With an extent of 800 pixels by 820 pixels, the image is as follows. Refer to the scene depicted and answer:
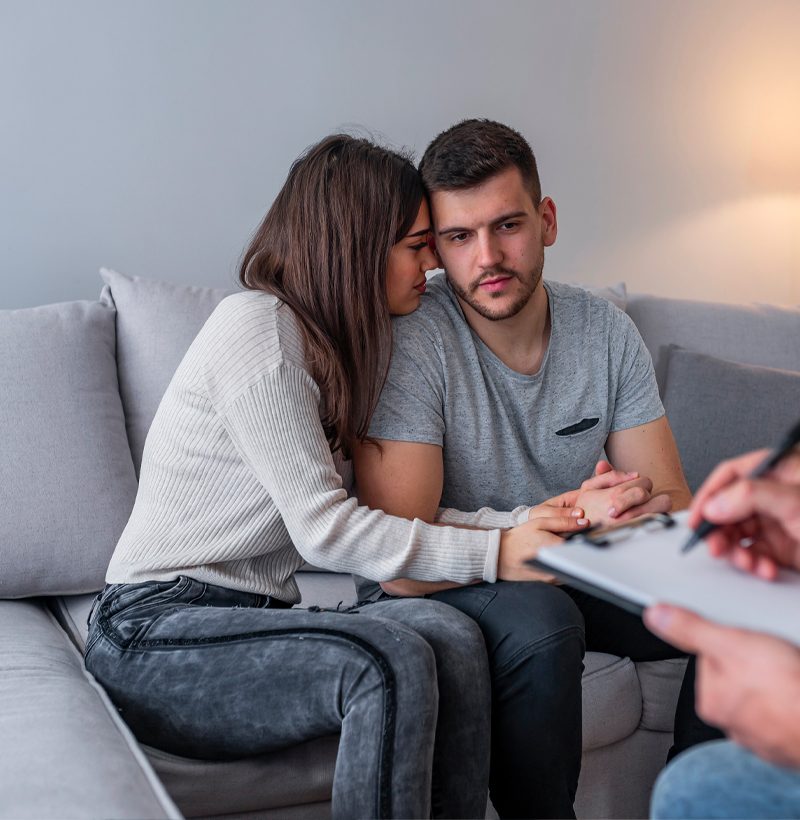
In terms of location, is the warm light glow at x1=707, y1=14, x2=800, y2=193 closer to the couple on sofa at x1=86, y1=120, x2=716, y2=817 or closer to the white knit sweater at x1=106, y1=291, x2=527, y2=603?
the couple on sofa at x1=86, y1=120, x2=716, y2=817

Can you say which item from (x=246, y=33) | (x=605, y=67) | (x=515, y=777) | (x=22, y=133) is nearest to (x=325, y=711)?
(x=515, y=777)

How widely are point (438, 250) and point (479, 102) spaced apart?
3.49 feet

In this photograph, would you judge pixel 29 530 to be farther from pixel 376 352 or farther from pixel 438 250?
pixel 438 250

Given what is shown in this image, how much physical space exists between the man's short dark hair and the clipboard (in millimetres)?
897

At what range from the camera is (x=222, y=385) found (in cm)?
135

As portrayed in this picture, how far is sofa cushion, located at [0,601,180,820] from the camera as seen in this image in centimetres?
102

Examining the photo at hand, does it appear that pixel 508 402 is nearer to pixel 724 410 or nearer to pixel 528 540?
pixel 528 540

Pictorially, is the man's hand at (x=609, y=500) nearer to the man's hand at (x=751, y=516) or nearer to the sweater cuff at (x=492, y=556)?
the sweater cuff at (x=492, y=556)

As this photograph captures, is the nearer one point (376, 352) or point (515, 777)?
point (515, 777)

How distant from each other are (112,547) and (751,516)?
1189 mm

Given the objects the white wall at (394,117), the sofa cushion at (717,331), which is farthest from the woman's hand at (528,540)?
the white wall at (394,117)

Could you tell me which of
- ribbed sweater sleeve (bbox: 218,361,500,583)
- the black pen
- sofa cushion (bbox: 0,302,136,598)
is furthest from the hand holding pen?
sofa cushion (bbox: 0,302,136,598)

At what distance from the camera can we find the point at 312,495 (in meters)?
1.31

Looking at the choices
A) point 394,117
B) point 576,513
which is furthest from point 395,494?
point 394,117
